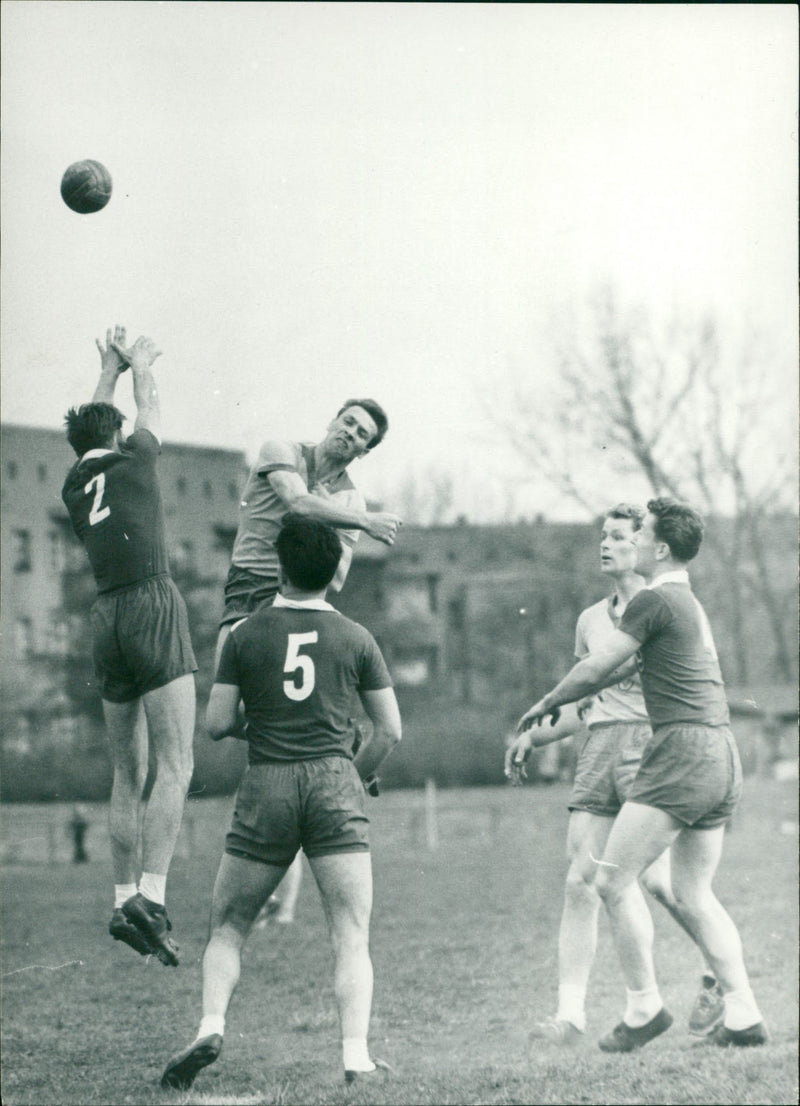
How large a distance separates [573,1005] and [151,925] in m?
2.19

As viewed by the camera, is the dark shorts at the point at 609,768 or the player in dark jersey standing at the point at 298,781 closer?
the player in dark jersey standing at the point at 298,781

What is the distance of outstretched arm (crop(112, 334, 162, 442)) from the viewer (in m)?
5.96

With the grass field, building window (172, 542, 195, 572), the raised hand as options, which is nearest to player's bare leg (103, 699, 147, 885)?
the grass field

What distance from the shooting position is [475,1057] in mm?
6574

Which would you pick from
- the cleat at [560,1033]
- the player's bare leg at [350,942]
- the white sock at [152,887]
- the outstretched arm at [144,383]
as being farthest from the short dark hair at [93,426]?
the cleat at [560,1033]

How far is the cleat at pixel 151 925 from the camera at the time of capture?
17.8ft

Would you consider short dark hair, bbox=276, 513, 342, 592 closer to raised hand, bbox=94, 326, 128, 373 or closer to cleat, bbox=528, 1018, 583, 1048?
raised hand, bbox=94, 326, 128, 373

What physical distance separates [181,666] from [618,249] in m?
13.7

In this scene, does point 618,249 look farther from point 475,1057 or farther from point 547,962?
point 475,1057

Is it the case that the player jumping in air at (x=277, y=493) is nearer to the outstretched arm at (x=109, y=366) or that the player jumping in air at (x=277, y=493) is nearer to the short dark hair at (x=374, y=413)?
the short dark hair at (x=374, y=413)

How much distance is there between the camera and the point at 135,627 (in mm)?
5848

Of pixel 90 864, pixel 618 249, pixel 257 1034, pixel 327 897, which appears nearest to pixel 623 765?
pixel 327 897

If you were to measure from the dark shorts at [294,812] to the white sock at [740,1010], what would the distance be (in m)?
2.10

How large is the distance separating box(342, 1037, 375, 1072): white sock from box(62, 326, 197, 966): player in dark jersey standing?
3.48 ft
